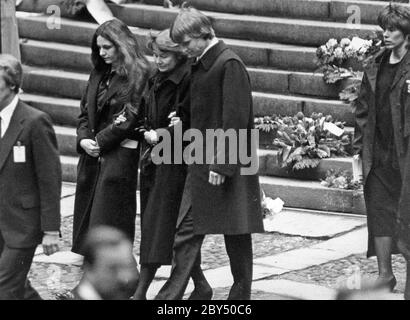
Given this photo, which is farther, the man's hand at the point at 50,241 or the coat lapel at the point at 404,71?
the coat lapel at the point at 404,71

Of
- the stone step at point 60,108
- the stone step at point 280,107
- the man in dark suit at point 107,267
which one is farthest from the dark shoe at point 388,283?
the stone step at point 60,108

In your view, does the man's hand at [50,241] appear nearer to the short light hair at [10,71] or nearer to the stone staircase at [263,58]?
the short light hair at [10,71]

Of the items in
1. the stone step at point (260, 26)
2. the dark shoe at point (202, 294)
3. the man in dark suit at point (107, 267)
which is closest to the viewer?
the dark shoe at point (202, 294)

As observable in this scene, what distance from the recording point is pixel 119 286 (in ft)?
31.3

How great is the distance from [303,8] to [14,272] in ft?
22.8

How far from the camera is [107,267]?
9766mm

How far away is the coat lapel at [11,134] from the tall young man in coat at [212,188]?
3.87 feet

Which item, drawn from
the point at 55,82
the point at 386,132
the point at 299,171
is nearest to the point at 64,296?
the point at 386,132

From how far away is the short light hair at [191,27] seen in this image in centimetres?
889

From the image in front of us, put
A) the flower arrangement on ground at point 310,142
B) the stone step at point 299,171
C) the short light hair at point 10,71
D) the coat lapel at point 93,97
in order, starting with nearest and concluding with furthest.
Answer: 1. the short light hair at point 10,71
2. the coat lapel at point 93,97
3. the stone step at point 299,171
4. the flower arrangement on ground at point 310,142

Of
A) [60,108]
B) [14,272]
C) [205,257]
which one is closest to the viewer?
[14,272]

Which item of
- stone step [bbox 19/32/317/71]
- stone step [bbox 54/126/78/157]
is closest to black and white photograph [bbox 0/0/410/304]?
stone step [bbox 54/126/78/157]

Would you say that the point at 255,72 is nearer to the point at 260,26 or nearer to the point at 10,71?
the point at 260,26
